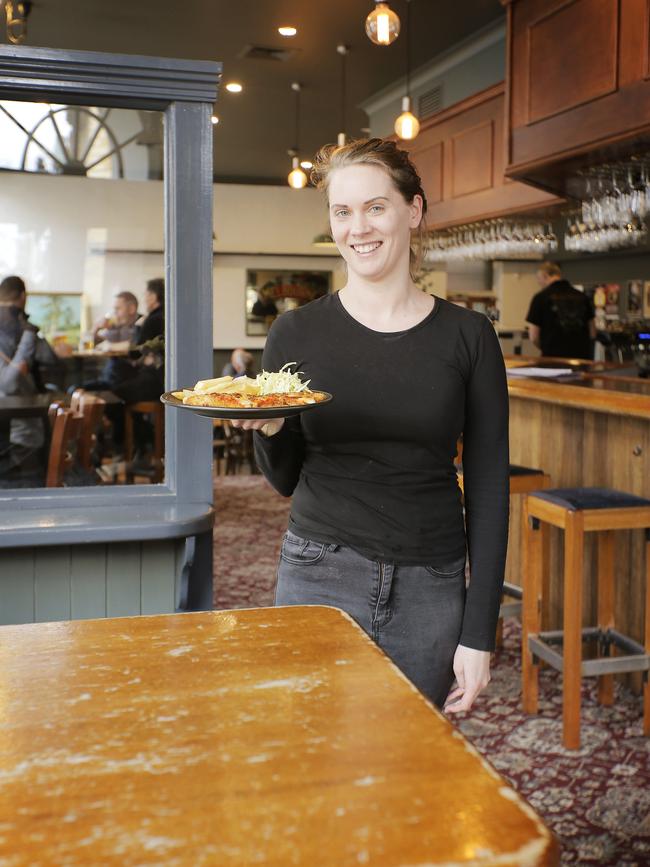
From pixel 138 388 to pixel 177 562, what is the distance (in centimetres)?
57

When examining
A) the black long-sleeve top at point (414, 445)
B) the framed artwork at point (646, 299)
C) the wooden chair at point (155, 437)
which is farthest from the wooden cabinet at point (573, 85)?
the framed artwork at point (646, 299)

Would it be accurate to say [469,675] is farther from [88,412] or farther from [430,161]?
[430,161]

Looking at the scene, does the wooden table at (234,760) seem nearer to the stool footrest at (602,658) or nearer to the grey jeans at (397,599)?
the grey jeans at (397,599)

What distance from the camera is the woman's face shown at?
167 centimetres

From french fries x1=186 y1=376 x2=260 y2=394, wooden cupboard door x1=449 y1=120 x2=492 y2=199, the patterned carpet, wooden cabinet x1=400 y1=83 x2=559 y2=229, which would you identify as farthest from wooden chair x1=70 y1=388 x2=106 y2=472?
wooden cupboard door x1=449 y1=120 x2=492 y2=199

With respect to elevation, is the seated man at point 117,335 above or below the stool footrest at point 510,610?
above

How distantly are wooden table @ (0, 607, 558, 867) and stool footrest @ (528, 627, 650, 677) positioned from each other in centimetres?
210

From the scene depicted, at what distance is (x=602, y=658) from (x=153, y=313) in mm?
2039

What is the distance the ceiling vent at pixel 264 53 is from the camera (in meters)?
7.38

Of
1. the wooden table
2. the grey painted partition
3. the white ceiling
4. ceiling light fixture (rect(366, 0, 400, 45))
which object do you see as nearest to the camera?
the wooden table

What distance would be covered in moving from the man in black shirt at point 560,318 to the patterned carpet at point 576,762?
346cm

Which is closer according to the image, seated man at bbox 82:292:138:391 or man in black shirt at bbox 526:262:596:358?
seated man at bbox 82:292:138:391

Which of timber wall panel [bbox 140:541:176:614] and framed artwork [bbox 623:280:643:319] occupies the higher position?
framed artwork [bbox 623:280:643:319]

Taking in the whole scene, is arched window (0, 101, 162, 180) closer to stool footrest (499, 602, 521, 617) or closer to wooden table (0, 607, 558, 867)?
wooden table (0, 607, 558, 867)
